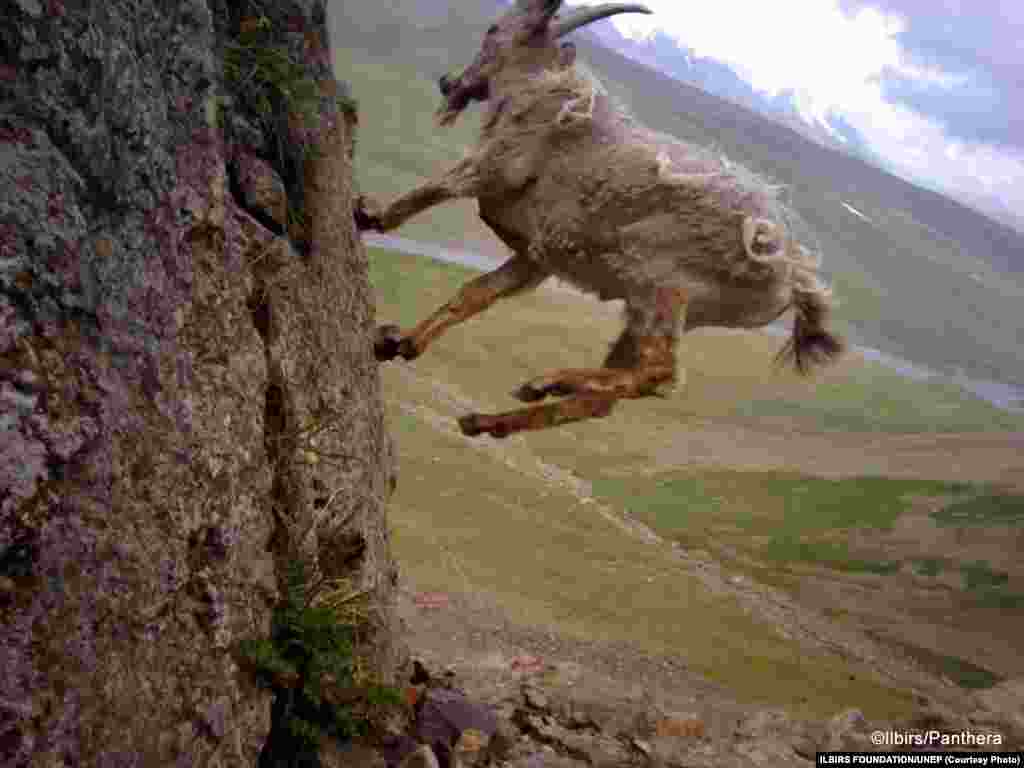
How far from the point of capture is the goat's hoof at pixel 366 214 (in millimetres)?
7090

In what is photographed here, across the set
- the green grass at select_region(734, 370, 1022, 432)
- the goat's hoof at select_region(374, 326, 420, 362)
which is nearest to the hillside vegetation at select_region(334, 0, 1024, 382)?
the green grass at select_region(734, 370, 1022, 432)

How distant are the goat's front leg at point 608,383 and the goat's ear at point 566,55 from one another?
230 cm

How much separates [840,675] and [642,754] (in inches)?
258

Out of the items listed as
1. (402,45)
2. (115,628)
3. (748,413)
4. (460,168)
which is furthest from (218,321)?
(402,45)

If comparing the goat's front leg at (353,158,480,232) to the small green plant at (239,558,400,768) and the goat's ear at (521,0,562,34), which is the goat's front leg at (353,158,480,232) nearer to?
the goat's ear at (521,0,562,34)

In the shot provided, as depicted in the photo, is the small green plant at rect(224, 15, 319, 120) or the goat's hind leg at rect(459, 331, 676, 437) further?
the goat's hind leg at rect(459, 331, 676, 437)

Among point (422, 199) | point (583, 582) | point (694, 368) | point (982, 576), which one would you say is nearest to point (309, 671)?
point (422, 199)

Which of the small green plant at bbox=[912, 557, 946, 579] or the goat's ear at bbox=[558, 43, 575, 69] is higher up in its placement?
the goat's ear at bbox=[558, 43, 575, 69]

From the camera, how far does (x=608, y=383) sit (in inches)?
277

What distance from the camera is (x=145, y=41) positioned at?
3.27m

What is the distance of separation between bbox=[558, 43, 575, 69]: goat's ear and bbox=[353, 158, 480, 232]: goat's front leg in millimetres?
1192

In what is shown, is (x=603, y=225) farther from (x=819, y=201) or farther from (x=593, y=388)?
(x=819, y=201)

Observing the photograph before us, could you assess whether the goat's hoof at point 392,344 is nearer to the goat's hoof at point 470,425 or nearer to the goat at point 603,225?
the goat at point 603,225

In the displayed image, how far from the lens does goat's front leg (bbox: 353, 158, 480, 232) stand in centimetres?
711
